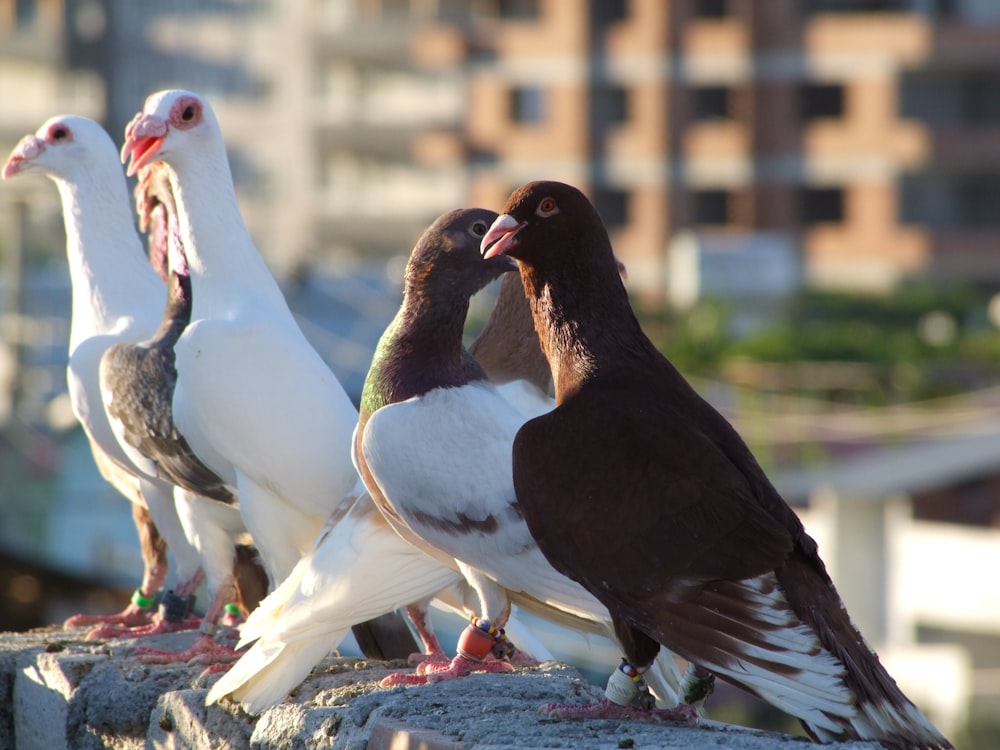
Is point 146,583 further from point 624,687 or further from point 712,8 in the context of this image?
point 712,8

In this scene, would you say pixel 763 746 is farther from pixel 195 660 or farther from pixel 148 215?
pixel 148 215

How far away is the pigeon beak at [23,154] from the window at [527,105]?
31586mm

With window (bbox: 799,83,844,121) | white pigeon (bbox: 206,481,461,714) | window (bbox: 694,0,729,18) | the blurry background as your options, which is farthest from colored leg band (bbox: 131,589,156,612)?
window (bbox: 694,0,729,18)

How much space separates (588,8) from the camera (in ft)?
117

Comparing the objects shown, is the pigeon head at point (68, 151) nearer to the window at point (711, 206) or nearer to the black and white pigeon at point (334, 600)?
the black and white pigeon at point (334, 600)

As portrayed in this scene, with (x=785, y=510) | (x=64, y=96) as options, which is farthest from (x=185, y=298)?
(x=64, y=96)

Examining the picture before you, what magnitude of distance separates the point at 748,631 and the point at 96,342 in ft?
8.57

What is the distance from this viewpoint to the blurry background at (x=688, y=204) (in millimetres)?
15383

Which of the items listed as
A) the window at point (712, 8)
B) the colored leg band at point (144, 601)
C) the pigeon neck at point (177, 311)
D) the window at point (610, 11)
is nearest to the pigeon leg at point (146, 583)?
the colored leg band at point (144, 601)

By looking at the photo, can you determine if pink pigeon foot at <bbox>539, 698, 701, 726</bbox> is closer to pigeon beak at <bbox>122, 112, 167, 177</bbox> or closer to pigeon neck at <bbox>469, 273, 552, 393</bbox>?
pigeon neck at <bbox>469, 273, 552, 393</bbox>

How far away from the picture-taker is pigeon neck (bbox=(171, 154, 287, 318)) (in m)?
4.77

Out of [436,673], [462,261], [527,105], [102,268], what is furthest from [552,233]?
[527,105]

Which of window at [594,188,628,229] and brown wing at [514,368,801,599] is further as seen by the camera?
window at [594,188,628,229]

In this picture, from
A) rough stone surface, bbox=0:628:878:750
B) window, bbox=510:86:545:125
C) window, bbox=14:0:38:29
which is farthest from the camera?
window, bbox=14:0:38:29
